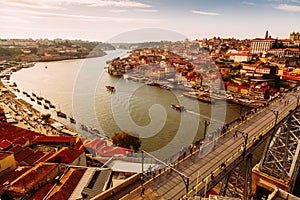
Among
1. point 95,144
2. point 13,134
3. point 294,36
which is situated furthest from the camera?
point 294,36

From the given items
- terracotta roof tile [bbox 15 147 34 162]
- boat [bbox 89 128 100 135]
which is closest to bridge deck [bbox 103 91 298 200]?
terracotta roof tile [bbox 15 147 34 162]

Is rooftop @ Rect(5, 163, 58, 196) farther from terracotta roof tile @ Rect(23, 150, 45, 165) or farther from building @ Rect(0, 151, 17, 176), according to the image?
terracotta roof tile @ Rect(23, 150, 45, 165)

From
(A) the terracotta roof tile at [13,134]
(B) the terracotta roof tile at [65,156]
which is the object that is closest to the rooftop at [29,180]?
(B) the terracotta roof tile at [65,156]

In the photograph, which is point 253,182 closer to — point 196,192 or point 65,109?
point 196,192

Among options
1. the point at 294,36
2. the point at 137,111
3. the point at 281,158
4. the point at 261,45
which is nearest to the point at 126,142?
the point at 281,158

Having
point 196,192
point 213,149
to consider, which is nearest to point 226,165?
point 213,149

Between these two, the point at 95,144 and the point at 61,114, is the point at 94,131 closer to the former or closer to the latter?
the point at 95,144

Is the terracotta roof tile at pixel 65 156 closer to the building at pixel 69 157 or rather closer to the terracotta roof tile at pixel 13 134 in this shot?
the building at pixel 69 157

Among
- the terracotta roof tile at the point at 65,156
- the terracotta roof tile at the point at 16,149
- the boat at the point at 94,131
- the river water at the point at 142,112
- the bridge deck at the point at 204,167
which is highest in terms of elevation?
the bridge deck at the point at 204,167
